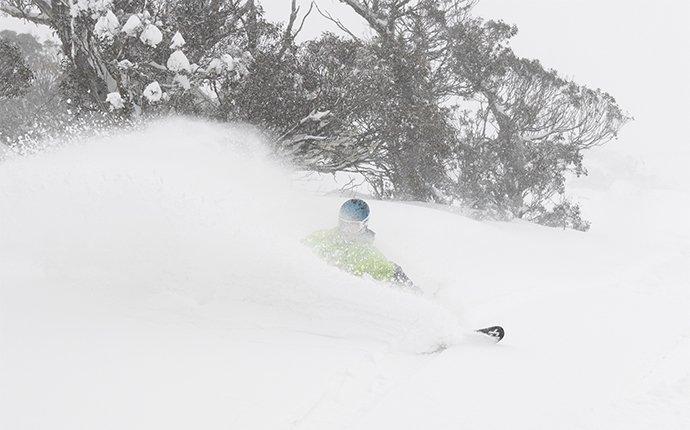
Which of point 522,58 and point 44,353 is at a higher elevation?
point 522,58

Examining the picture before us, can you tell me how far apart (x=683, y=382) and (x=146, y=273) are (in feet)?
14.6

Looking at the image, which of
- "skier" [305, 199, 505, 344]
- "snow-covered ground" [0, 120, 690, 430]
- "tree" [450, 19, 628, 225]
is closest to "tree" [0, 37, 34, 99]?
"snow-covered ground" [0, 120, 690, 430]

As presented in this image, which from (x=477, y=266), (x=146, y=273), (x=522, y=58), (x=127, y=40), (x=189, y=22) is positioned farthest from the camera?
(x=522, y=58)

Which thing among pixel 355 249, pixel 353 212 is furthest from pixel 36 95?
pixel 355 249

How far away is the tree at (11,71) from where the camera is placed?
14266 mm

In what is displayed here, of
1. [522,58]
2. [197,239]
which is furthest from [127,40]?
[522,58]

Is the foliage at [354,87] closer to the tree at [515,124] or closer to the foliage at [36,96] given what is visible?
the tree at [515,124]

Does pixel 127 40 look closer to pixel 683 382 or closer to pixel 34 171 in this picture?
pixel 34 171

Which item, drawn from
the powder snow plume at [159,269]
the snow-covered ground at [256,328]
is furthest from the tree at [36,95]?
the snow-covered ground at [256,328]

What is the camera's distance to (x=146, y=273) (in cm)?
539

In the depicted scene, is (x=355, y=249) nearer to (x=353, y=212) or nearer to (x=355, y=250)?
(x=355, y=250)

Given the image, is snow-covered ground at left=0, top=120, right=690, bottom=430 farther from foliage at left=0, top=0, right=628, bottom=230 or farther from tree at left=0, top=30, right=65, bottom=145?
tree at left=0, top=30, right=65, bottom=145

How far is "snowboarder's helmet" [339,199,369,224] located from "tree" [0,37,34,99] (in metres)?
12.1

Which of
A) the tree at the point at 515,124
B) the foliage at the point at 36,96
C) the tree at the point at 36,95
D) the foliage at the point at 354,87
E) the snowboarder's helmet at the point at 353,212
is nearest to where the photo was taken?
the snowboarder's helmet at the point at 353,212
